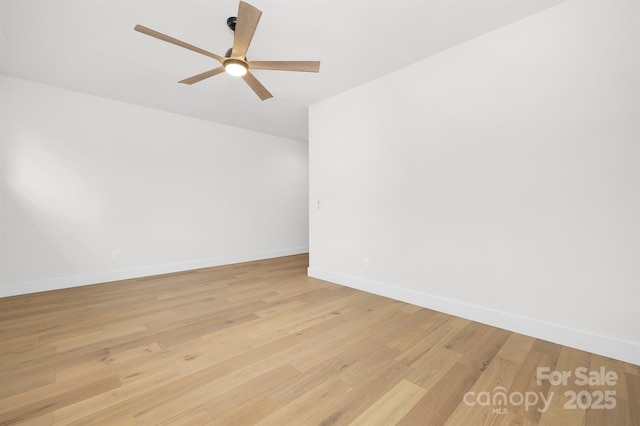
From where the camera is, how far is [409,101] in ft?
8.92

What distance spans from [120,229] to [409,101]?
13.5 feet

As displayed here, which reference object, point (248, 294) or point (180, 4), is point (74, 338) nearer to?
point (248, 294)

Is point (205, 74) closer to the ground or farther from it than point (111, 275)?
farther from it

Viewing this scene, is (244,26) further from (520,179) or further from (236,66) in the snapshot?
(520,179)

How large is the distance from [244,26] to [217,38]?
786 millimetres

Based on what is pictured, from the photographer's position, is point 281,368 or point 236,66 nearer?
point 281,368

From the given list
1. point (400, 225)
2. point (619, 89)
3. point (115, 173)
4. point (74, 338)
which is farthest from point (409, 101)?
point (115, 173)

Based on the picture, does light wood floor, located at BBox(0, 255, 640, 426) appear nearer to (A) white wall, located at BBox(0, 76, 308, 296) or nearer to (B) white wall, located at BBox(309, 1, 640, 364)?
(B) white wall, located at BBox(309, 1, 640, 364)

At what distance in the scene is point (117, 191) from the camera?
11.8 ft

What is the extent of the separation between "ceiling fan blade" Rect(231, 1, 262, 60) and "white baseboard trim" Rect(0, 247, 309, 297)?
335cm

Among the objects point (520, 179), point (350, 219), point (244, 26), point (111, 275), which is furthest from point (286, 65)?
point (111, 275)

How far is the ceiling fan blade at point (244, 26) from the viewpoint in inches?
58.6

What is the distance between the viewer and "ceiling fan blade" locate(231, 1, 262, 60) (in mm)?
1489

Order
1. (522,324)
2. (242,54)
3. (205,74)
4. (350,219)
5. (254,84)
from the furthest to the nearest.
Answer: (350,219) < (254,84) < (205,74) < (522,324) < (242,54)
